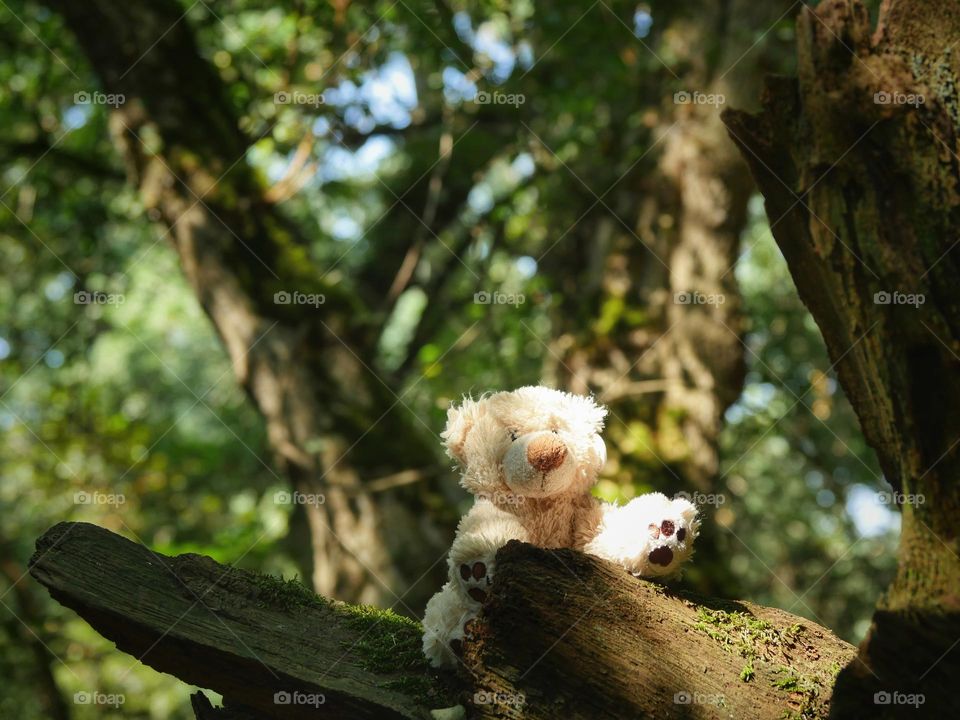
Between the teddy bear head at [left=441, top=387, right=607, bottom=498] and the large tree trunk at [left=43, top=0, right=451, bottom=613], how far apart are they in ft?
8.31

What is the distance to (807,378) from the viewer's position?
329 inches

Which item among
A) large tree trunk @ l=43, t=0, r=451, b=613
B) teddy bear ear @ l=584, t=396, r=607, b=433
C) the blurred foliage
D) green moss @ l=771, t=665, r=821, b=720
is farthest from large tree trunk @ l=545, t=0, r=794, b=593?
green moss @ l=771, t=665, r=821, b=720

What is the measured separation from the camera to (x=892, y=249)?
6.29ft

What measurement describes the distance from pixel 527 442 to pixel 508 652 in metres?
0.51

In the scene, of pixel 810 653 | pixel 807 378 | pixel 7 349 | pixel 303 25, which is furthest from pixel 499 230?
pixel 7 349

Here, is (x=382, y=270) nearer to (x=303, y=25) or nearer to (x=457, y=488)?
(x=303, y=25)

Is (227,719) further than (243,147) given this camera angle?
No

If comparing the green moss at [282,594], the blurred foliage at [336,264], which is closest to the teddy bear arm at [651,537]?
the green moss at [282,594]

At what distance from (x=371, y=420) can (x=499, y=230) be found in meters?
2.25

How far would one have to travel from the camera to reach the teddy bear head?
2.07 meters

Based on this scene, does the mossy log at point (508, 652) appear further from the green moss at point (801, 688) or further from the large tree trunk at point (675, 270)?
the large tree trunk at point (675, 270)

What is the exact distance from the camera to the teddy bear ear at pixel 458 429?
228cm

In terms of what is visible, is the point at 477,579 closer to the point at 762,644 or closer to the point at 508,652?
the point at 508,652

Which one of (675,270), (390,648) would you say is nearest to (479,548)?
(390,648)
